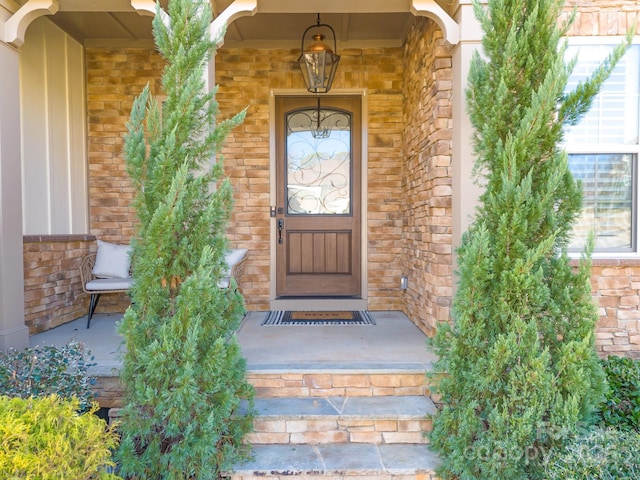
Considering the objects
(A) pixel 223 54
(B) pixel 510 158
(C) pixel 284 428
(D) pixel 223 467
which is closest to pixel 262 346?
(C) pixel 284 428

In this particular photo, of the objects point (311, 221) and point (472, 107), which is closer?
point (472, 107)

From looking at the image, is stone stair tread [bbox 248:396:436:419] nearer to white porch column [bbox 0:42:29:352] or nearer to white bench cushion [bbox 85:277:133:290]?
white porch column [bbox 0:42:29:352]

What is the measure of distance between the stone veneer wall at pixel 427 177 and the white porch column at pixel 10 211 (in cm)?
272

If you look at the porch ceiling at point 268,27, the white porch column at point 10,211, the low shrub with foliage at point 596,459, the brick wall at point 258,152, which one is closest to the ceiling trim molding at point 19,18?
the white porch column at point 10,211

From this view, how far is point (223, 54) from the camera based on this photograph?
172 inches

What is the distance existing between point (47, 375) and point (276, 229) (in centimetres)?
261

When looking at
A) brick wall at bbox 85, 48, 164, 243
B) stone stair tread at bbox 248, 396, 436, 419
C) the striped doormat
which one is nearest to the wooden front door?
the striped doormat

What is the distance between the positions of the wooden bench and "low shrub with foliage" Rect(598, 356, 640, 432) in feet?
8.73

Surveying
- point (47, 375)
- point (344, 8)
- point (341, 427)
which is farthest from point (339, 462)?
point (344, 8)

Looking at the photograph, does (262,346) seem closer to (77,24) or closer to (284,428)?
(284,428)

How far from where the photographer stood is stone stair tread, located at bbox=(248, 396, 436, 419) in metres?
2.36

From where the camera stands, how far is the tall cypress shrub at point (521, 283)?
1.95 m

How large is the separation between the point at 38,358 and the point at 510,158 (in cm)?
264

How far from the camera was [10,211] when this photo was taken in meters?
2.80
